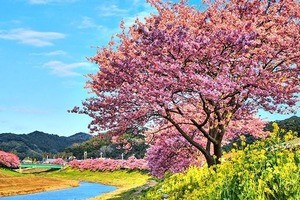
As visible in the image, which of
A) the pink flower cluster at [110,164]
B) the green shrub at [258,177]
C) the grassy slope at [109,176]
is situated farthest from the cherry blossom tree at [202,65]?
the pink flower cluster at [110,164]

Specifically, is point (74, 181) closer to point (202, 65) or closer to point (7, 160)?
point (7, 160)

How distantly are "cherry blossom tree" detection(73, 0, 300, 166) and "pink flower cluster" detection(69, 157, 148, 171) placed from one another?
5105cm

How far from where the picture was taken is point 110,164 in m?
86.2

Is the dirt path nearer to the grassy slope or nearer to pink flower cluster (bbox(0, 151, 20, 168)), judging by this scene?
the grassy slope

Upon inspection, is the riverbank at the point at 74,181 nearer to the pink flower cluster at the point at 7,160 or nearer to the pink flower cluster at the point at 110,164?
the pink flower cluster at the point at 110,164

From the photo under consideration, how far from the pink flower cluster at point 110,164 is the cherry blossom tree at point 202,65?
51054 millimetres

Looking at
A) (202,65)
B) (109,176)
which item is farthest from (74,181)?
(202,65)

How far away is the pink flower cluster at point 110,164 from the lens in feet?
250

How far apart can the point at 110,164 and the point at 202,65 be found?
6815 cm

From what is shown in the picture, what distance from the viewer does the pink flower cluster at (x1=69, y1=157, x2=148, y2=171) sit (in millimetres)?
76312

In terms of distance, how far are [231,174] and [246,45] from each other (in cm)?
1039

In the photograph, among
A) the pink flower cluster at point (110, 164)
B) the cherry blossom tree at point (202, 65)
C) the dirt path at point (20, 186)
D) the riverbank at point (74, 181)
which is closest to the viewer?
the cherry blossom tree at point (202, 65)

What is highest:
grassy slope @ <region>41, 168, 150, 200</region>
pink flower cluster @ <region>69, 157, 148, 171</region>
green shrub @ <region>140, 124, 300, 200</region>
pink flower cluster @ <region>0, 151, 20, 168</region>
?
pink flower cluster @ <region>0, 151, 20, 168</region>

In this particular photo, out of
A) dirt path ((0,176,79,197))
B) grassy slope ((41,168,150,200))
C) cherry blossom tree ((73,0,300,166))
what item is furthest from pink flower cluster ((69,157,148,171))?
cherry blossom tree ((73,0,300,166))
